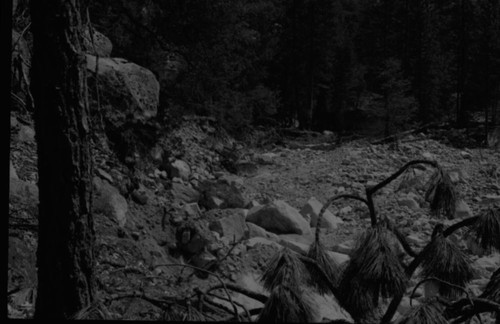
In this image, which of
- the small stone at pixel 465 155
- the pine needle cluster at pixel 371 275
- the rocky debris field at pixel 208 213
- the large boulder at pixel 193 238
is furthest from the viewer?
the small stone at pixel 465 155

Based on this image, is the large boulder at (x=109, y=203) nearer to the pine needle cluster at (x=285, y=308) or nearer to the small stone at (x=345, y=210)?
the pine needle cluster at (x=285, y=308)

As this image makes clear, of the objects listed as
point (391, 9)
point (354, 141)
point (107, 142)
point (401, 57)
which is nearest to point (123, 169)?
point (107, 142)

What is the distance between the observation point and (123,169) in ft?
28.6

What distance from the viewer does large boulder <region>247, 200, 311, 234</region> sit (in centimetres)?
944

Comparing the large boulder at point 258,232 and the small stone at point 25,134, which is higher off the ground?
the small stone at point 25,134

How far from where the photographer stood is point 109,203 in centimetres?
697

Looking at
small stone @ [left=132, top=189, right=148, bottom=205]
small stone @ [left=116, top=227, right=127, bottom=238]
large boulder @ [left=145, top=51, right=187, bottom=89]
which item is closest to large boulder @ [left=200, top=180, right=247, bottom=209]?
small stone @ [left=132, top=189, right=148, bottom=205]

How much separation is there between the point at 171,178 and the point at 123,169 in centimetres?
192

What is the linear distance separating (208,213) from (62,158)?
669cm

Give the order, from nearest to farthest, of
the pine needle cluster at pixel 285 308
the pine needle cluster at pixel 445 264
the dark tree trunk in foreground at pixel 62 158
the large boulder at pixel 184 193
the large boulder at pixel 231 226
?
the pine needle cluster at pixel 285 308 → the dark tree trunk in foreground at pixel 62 158 → the pine needle cluster at pixel 445 264 → the large boulder at pixel 231 226 → the large boulder at pixel 184 193

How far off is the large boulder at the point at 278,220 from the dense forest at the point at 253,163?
0.03 m

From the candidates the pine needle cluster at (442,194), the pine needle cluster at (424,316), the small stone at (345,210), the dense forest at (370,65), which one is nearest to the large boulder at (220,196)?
the small stone at (345,210)

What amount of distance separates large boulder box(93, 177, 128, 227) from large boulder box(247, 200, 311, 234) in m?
2.79

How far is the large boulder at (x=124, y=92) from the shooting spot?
9047mm
